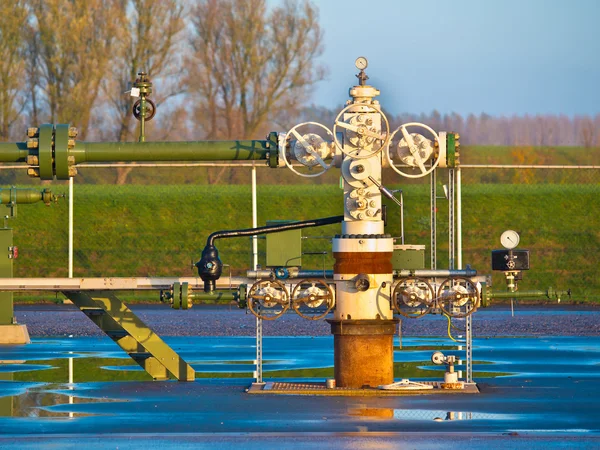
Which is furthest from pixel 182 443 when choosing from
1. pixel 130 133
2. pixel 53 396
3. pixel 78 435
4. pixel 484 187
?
pixel 130 133

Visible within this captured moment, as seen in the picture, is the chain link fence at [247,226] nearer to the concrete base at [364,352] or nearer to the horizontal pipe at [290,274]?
the horizontal pipe at [290,274]

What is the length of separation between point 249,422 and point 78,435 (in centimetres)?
164

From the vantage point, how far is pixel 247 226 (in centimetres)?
3644

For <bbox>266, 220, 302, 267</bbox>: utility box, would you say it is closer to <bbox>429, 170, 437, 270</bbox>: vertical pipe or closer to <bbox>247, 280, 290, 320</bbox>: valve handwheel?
<bbox>247, 280, 290, 320</bbox>: valve handwheel

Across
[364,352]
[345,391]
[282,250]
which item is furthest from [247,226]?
[345,391]

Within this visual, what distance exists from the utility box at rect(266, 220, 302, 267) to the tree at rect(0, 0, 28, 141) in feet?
127

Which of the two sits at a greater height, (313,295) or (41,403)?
(313,295)

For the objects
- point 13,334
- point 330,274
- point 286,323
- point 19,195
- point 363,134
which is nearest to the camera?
point 363,134

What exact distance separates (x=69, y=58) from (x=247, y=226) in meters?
22.2

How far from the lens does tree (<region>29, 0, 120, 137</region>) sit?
55750 millimetres

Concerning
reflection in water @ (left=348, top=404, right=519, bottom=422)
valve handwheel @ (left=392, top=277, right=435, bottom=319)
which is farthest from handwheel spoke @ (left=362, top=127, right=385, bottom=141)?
reflection in water @ (left=348, top=404, right=519, bottom=422)

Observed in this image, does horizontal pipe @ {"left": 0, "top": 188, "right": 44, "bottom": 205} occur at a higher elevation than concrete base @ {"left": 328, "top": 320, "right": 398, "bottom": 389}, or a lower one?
higher

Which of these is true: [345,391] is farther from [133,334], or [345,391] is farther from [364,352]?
→ [133,334]

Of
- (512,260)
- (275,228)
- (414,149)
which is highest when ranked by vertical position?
(414,149)
